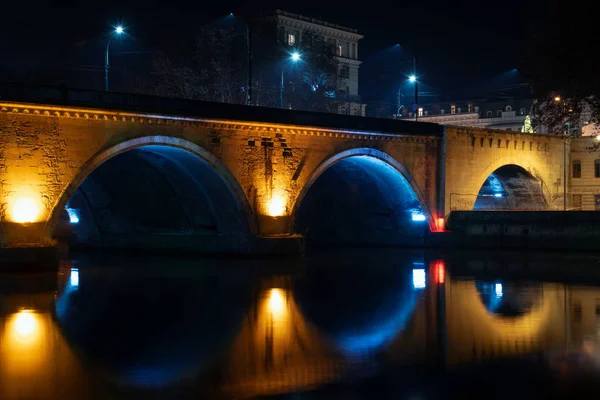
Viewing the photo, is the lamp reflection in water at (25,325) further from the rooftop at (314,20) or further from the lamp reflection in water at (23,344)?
the rooftop at (314,20)

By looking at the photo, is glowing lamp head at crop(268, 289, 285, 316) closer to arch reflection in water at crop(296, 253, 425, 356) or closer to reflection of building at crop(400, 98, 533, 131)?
arch reflection in water at crop(296, 253, 425, 356)

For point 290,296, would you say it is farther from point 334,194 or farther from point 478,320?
point 334,194

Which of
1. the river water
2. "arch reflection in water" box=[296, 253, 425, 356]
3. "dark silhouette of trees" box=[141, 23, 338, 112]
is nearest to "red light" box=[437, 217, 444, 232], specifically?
"arch reflection in water" box=[296, 253, 425, 356]

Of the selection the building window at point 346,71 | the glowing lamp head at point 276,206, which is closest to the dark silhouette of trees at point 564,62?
the glowing lamp head at point 276,206

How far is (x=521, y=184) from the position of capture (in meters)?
46.7

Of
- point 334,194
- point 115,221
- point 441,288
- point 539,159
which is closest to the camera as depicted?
point 441,288

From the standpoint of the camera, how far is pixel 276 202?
3108 cm

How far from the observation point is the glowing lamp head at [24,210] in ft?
78.0

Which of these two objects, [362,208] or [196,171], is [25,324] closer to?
[196,171]

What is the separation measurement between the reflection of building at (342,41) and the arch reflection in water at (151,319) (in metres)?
50.9

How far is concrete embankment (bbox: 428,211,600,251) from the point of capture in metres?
34.4

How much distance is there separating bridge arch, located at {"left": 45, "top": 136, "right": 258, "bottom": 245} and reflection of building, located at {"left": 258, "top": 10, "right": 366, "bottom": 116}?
43.1m

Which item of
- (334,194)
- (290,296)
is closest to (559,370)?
(290,296)

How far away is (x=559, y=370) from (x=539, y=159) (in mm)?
34979
